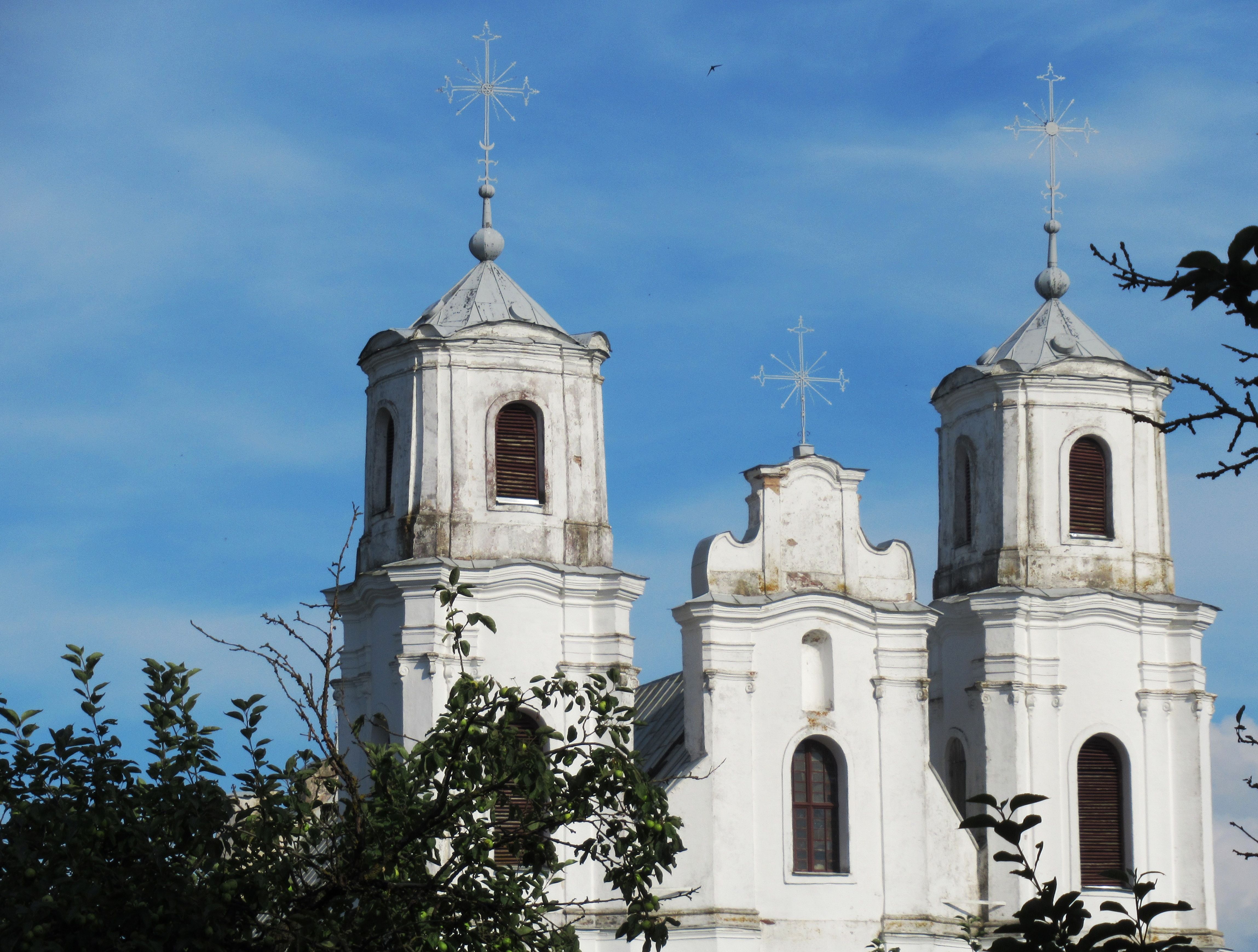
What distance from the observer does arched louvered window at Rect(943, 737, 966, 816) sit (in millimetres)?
30656

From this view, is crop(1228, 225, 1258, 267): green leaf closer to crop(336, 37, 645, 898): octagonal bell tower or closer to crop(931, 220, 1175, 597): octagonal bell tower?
crop(336, 37, 645, 898): octagonal bell tower

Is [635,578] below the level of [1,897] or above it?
above

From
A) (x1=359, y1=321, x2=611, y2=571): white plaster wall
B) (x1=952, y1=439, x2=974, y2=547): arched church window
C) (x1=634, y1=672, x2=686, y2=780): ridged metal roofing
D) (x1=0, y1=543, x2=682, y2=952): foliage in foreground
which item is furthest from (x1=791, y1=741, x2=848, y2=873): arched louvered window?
(x1=0, y1=543, x2=682, y2=952): foliage in foreground

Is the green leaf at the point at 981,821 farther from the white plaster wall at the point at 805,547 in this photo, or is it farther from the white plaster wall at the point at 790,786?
the white plaster wall at the point at 805,547

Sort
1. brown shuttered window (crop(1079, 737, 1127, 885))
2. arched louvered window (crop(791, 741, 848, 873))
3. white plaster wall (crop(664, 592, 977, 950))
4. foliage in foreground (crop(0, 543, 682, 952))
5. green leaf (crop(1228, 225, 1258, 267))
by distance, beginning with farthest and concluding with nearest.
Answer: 1. brown shuttered window (crop(1079, 737, 1127, 885))
2. arched louvered window (crop(791, 741, 848, 873))
3. white plaster wall (crop(664, 592, 977, 950))
4. foliage in foreground (crop(0, 543, 682, 952))
5. green leaf (crop(1228, 225, 1258, 267))

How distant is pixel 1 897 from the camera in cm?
1184

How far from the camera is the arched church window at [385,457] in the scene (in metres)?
29.7

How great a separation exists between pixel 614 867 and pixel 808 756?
14.3m

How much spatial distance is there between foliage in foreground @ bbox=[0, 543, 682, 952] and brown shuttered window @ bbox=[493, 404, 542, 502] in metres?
13.7

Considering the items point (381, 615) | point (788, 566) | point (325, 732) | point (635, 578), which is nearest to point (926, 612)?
point (788, 566)

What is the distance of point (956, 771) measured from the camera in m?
30.9

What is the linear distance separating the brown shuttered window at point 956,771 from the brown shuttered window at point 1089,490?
3564 mm

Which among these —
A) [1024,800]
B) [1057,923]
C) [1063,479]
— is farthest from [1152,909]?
[1063,479]

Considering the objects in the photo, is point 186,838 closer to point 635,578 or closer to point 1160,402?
point 635,578
